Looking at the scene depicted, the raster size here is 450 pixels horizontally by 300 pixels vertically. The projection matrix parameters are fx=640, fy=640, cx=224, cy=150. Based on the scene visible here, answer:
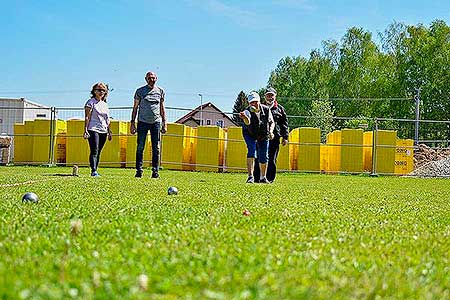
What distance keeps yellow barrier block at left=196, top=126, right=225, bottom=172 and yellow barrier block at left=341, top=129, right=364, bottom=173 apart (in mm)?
4023

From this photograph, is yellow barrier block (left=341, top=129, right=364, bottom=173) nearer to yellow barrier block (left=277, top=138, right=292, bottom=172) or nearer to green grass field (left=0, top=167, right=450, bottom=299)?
yellow barrier block (left=277, top=138, right=292, bottom=172)

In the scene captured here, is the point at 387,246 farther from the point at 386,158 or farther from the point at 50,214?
the point at 386,158

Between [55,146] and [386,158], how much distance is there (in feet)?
35.3

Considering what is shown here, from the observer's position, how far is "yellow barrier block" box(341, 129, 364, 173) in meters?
20.9

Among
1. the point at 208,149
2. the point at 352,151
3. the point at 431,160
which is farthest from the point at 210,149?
the point at 431,160

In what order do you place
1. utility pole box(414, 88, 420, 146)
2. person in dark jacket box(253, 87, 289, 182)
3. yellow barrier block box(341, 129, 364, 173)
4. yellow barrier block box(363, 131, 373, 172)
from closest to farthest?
1. person in dark jacket box(253, 87, 289, 182)
2. yellow barrier block box(341, 129, 364, 173)
3. yellow barrier block box(363, 131, 373, 172)
4. utility pole box(414, 88, 420, 146)

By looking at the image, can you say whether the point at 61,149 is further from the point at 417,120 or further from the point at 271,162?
the point at 417,120

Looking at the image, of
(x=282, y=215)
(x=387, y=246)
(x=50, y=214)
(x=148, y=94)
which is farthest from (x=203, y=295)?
(x=148, y=94)

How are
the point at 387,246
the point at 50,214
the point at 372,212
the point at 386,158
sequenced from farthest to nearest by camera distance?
the point at 386,158 → the point at 372,212 → the point at 50,214 → the point at 387,246

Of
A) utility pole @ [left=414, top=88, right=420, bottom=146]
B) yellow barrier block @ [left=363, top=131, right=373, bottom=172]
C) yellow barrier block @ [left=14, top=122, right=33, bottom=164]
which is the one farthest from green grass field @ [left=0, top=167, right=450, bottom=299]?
utility pole @ [left=414, top=88, right=420, bottom=146]

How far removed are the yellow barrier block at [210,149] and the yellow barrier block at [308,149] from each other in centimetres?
247

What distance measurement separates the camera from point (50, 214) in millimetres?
3893

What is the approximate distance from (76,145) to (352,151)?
900cm

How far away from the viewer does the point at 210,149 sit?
67.0 feet
